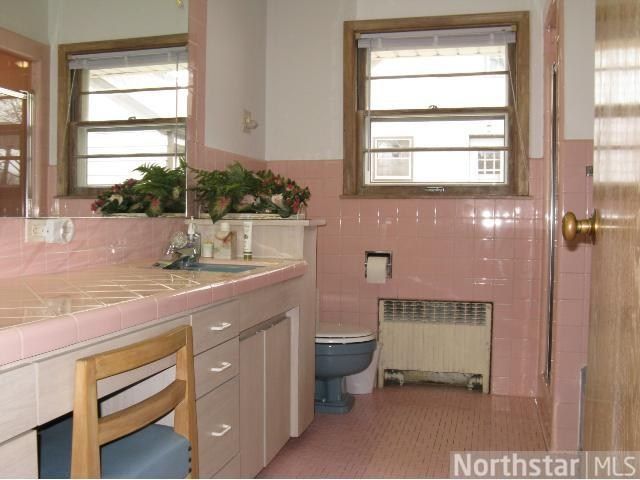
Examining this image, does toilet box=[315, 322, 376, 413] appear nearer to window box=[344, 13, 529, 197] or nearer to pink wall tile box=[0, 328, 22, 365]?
window box=[344, 13, 529, 197]

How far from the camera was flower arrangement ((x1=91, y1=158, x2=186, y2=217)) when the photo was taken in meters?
2.47

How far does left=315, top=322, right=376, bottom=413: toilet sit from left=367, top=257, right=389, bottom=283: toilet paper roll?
1.33 ft

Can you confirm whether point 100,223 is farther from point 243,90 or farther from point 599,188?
point 599,188

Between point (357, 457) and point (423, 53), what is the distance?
253cm

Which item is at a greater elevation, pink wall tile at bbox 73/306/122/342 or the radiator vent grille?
pink wall tile at bbox 73/306/122/342

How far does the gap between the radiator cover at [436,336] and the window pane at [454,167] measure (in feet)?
2.56

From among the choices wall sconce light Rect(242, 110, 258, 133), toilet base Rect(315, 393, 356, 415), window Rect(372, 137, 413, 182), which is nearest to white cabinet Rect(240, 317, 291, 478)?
toilet base Rect(315, 393, 356, 415)

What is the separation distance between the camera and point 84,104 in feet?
7.39

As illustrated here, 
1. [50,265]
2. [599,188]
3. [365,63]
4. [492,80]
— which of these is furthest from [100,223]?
[492,80]

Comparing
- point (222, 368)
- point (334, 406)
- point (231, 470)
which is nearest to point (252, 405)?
point (231, 470)

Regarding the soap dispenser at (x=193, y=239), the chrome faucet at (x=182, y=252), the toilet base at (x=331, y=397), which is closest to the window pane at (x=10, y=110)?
the chrome faucet at (x=182, y=252)

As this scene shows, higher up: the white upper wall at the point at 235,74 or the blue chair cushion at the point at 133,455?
the white upper wall at the point at 235,74

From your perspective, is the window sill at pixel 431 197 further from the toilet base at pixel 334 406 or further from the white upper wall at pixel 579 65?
the toilet base at pixel 334 406

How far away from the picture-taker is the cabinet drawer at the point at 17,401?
41.8 inches
